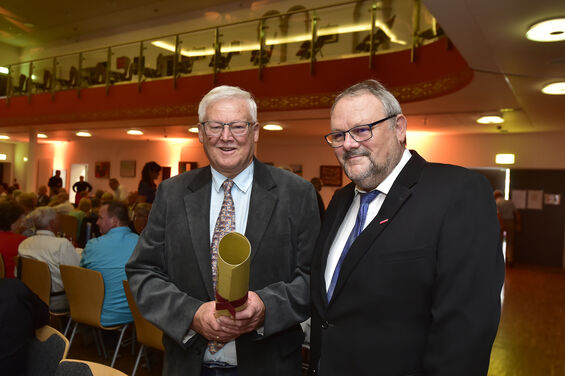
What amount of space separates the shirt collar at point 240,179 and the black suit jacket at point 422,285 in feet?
1.78

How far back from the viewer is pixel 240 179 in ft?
5.30

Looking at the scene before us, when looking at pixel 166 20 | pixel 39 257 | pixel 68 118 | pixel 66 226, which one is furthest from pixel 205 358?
pixel 166 20

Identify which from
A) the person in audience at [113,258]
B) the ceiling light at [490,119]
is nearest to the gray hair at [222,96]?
the person in audience at [113,258]

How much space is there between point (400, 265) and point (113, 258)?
9.43 feet

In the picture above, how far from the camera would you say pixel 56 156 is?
17094 mm

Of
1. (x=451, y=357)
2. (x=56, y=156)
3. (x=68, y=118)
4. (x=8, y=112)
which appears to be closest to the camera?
(x=451, y=357)

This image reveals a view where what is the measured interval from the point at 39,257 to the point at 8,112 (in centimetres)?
1013

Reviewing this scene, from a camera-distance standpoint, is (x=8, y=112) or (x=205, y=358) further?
(x=8, y=112)

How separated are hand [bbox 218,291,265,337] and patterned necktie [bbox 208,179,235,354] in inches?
7.6

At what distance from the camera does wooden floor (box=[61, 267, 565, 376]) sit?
3760mm

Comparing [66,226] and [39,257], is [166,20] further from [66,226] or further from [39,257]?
[39,257]

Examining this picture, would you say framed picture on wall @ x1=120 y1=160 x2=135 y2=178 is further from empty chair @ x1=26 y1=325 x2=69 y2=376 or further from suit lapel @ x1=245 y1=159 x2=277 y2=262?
suit lapel @ x1=245 y1=159 x2=277 y2=262

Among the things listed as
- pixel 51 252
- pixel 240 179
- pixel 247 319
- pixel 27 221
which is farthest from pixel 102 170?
pixel 247 319

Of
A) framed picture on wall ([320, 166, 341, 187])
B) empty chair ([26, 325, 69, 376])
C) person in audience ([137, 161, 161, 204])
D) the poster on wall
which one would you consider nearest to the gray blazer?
empty chair ([26, 325, 69, 376])
